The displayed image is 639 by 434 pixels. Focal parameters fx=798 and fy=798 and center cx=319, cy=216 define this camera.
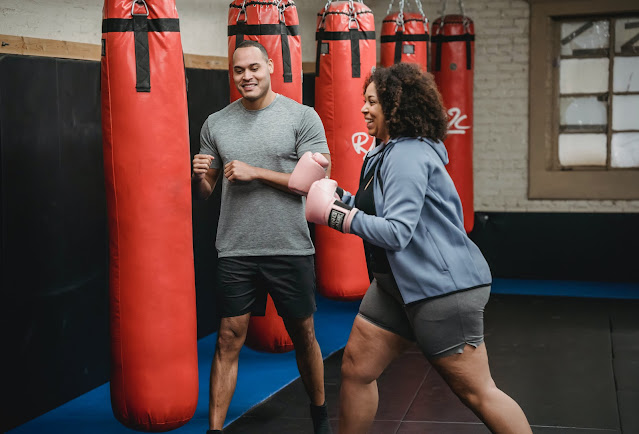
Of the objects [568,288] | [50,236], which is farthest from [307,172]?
[568,288]

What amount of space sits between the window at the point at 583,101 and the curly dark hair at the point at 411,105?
187 inches

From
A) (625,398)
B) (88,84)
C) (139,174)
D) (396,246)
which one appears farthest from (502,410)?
(88,84)

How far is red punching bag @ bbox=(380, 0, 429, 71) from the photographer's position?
5.41 meters

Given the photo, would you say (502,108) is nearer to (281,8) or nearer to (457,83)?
(457,83)

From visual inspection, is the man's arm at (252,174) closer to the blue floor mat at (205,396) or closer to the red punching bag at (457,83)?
the blue floor mat at (205,396)

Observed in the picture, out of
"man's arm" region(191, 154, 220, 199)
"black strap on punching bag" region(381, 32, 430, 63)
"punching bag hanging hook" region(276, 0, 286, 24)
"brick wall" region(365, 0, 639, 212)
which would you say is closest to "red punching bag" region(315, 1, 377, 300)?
"punching bag hanging hook" region(276, 0, 286, 24)

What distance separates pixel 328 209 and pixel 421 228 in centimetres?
26

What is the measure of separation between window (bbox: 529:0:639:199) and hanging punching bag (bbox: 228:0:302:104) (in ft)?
11.9

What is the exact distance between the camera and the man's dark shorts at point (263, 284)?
112 inches


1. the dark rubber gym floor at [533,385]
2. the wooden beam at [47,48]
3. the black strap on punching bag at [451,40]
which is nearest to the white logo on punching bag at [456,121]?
the black strap on punching bag at [451,40]

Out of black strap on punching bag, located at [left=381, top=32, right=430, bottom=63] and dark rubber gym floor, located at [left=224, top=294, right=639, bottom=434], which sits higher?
black strap on punching bag, located at [left=381, top=32, right=430, bottom=63]

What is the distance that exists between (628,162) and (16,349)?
5.19 metres

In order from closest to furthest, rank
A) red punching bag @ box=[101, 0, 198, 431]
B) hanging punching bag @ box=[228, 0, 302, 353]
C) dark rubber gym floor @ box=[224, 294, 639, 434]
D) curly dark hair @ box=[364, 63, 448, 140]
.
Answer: curly dark hair @ box=[364, 63, 448, 140] < red punching bag @ box=[101, 0, 198, 431] < dark rubber gym floor @ box=[224, 294, 639, 434] < hanging punching bag @ box=[228, 0, 302, 353]

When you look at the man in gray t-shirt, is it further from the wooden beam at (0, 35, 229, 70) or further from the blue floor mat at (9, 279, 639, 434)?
the wooden beam at (0, 35, 229, 70)
